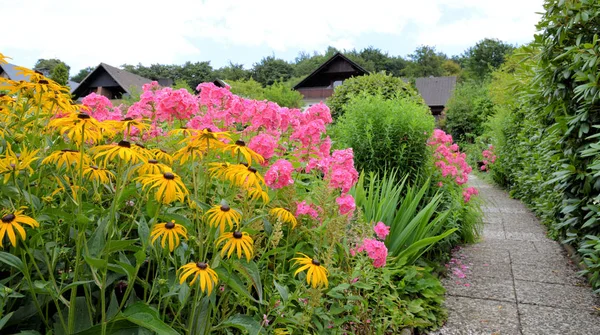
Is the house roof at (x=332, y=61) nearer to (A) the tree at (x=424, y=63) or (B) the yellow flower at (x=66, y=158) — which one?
(A) the tree at (x=424, y=63)

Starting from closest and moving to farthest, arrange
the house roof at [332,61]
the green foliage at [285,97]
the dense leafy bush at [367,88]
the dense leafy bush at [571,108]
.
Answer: the dense leafy bush at [571,108]
the dense leafy bush at [367,88]
the green foliage at [285,97]
the house roof at [332,61]

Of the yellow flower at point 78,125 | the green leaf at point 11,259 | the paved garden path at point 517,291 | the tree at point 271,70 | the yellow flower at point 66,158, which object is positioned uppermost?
the tree at point 271,70

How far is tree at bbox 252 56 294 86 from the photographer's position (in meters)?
46.9

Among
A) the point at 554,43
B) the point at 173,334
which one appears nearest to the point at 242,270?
the point at 173,334

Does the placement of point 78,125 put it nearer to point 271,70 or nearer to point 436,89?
point 436,89

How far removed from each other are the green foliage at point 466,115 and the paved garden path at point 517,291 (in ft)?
46.2

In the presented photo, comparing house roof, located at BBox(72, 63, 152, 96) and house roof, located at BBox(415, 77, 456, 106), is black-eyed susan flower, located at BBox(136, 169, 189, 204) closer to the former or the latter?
house roof, located at BBox(72, 63, 152, 96)

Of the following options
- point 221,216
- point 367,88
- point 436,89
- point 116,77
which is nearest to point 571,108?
point 221,216

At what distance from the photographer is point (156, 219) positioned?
107 cm

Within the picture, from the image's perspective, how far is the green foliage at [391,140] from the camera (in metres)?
4.07

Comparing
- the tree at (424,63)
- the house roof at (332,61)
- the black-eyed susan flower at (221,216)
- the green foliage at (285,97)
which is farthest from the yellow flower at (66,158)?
the tree at (424,63)

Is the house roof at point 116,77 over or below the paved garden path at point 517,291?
over

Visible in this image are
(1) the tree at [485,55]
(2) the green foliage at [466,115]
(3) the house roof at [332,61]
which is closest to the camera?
(2) the green foliage at [466,115]

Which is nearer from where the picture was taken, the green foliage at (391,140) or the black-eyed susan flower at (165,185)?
the black-eyed susan flower at (165,185)
